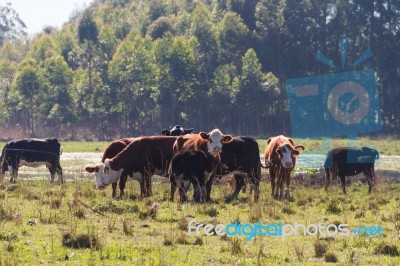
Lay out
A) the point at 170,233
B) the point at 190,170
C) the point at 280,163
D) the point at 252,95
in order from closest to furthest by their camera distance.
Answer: the point at 170,233, the point at 190,170, the point at 280,163, the point at 252,95

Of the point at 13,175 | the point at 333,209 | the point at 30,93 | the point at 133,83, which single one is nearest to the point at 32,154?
the point at 13,175

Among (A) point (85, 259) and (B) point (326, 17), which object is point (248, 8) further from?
(A) point (85, 259)

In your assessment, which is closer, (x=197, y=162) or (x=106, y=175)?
(x=197, y=162)

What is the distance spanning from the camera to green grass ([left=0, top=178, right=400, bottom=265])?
1219 centimetres

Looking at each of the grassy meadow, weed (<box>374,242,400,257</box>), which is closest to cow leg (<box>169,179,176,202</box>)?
the grassy meadow

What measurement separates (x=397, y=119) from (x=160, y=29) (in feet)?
107

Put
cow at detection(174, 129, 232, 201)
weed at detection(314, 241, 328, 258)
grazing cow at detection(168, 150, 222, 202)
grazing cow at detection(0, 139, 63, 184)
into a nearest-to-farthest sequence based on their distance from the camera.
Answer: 1. weed at detection(314, 241, 328, 258)
2. grazing cow at detection(168, 150, 222, 202)
3. cow at detection(174, 129, 232, 201)
4. grazing cow at detection(0, 139, 63, 184)

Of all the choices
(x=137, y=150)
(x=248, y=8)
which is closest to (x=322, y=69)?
(x=248, y=8)

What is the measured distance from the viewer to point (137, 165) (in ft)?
70.3

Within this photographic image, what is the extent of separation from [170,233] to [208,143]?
25.1ft

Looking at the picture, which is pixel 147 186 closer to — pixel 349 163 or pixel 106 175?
pixel 106 175

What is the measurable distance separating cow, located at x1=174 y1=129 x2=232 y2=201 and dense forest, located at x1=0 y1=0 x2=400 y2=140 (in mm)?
57745

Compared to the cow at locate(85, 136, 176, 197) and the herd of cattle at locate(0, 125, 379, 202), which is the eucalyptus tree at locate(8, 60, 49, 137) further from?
the cow at locate(85, 136, 176, 197)

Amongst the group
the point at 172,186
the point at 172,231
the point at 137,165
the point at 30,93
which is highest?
the point at 30,93
